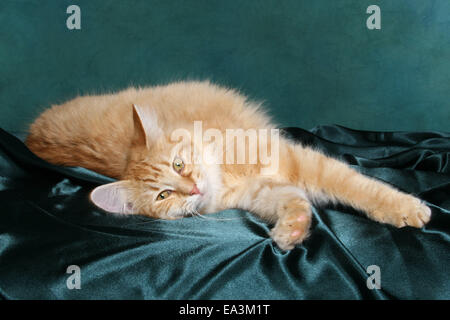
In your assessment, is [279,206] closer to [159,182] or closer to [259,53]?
[159,182]

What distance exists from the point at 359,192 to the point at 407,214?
162 millimetres

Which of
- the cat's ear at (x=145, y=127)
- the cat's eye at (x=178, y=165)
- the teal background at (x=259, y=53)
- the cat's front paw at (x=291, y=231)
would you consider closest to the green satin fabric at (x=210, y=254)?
the cat's front paw at (x=291, y=231)

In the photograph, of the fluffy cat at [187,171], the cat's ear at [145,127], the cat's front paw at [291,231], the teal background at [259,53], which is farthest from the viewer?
the teal background at [259,53]

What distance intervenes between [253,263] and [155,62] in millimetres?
1583

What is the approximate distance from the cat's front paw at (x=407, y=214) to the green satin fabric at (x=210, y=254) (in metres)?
0.03

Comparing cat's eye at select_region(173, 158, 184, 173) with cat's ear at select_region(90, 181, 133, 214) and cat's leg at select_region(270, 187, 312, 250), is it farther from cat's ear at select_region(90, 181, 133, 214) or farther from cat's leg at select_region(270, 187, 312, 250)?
cat's leg at select_region(270, 187, 312, 250)

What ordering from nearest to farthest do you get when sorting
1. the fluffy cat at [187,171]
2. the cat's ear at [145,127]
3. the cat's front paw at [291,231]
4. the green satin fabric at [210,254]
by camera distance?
the green satin fabric at [210,254] → the cat's front paw at [291,231] → the fluffy cat at [187,171] → the cat's ear at [145,127]

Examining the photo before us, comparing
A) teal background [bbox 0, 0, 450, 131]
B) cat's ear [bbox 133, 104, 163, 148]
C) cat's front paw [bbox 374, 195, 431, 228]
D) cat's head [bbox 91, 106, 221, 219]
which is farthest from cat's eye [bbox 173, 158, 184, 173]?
teal background [bbox 0, 0, 450, 131]

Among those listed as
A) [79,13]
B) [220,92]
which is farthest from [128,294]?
[79,13]

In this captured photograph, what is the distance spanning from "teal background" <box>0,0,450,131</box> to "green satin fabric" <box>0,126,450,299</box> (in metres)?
0.95

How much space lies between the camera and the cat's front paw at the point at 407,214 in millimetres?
1165

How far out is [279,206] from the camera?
4.17 feet

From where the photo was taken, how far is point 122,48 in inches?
89.1

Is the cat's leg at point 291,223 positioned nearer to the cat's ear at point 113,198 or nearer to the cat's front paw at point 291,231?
the cat's front paw at point 291,231
